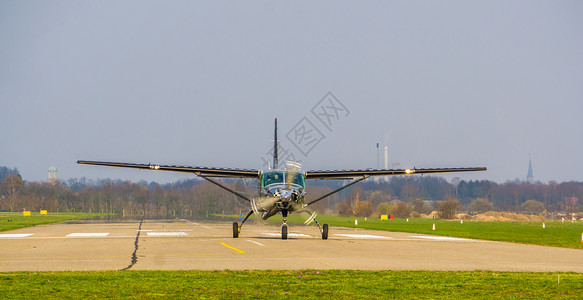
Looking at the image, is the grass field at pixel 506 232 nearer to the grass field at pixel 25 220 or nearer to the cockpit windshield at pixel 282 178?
the cockpit windshield at pixel 282 178

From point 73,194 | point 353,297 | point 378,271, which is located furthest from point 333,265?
point 73,194

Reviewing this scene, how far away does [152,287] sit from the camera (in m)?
11.3

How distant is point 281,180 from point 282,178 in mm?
125

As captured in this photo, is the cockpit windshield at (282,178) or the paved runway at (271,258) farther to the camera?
the cockpit windshield at (282,178)

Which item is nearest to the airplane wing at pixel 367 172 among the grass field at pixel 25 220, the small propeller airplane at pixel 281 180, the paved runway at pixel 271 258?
the small propeller airplane at pixel 281 180

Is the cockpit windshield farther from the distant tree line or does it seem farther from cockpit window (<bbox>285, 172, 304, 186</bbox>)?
the distant tree line

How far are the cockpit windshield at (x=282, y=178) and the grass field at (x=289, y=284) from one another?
12.5 m

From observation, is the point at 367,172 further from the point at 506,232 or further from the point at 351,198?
the point at 351,198

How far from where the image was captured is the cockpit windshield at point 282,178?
26.5 metres

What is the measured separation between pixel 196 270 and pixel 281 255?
489cm

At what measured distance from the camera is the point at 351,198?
8731 centimetres

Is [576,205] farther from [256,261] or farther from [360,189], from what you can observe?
[256,261]

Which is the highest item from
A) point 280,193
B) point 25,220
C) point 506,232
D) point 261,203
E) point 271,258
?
point 280,193

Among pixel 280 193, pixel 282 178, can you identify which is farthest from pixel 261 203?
pixel 280 193
